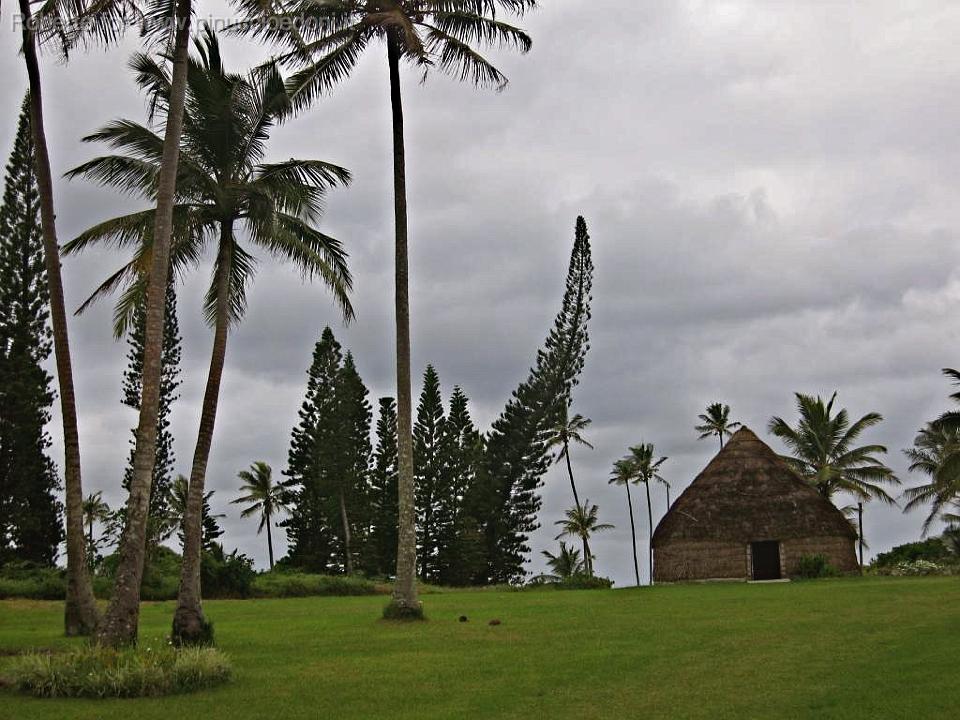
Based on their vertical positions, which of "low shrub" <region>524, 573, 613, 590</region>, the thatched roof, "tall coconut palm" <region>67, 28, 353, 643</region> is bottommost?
"low shrub" <region>524, 573, 613, 590</region>

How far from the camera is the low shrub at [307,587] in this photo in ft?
104

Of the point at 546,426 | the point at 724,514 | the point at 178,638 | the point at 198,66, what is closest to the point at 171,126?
the point at 198,66

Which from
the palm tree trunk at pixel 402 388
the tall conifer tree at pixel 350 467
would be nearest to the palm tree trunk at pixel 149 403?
the palm tree trunk at pixel 402 388

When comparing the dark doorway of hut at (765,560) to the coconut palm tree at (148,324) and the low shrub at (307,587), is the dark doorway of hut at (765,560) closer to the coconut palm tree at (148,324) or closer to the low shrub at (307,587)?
the low shrub at (307,587)

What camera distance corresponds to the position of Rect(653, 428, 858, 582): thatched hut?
116 feet

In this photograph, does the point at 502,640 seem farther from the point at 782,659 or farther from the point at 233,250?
the point at 233,250

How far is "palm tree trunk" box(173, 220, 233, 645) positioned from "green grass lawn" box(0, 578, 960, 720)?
69cm

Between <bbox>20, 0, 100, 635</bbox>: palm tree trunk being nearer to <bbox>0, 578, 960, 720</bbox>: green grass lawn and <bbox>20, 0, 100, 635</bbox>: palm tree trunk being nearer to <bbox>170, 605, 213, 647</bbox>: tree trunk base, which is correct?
<bbox>0, 578, 960, 720</bbox>: green grass lawn

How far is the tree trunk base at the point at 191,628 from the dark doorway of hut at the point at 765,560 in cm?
2573

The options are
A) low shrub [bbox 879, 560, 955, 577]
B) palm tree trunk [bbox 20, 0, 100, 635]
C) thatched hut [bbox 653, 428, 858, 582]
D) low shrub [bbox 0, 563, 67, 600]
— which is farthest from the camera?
thatched hut [bbox 653, 428, 858, 582]

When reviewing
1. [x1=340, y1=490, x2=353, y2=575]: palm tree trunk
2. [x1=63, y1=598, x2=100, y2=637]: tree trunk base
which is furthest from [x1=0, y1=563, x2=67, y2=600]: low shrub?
[x1=340, y1=490, x2=353, y2=575]: palm tree trunk

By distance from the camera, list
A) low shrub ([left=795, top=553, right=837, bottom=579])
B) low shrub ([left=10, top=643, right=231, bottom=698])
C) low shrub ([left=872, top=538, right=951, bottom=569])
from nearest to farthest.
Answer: low shrub ([left=10, top=643, right=231, bottom=698]) < low shrub ([left=795, top=553, right=837, bottom=579]) < low shrub ([left=872, top=538, right=951, bottom=569])

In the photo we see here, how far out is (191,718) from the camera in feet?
27.7

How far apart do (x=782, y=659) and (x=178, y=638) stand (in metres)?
8.04
